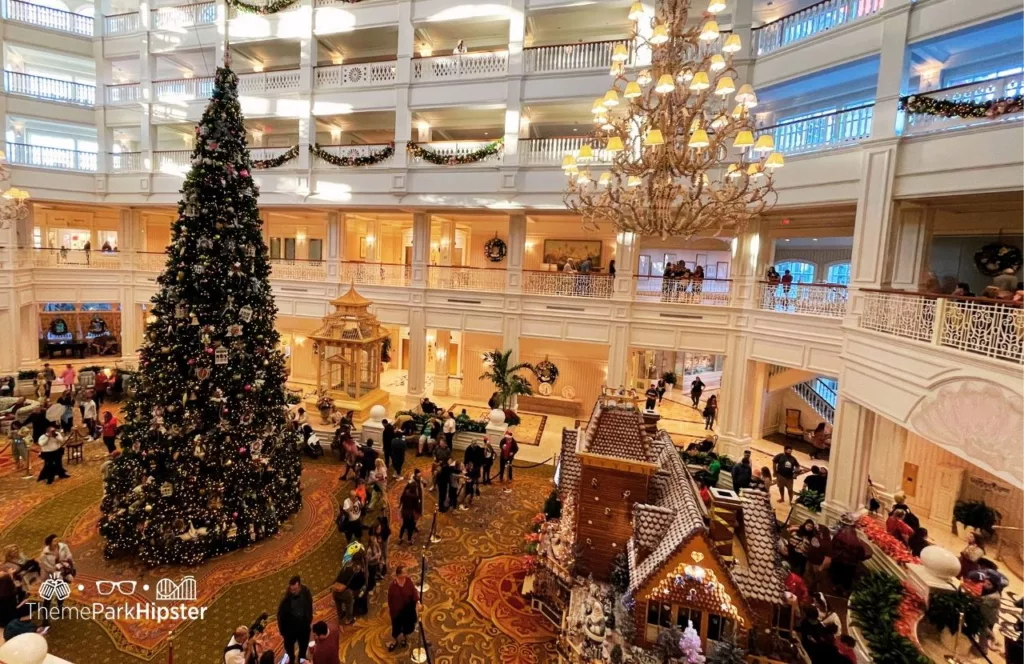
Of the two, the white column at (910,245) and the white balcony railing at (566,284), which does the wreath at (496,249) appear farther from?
the white column at (910,245)

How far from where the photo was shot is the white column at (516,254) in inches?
622

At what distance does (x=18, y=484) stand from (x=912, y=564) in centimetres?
1642

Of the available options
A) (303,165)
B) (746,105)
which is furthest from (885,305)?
(303,165)

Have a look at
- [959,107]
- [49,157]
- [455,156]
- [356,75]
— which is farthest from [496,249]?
[49,157]

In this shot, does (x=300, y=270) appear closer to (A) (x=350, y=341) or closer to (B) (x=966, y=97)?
(A) (x=350, y=341)

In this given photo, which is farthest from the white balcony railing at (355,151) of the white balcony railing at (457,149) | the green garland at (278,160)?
the white balcony railing at (457,149)

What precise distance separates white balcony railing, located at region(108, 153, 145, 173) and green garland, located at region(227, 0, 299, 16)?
6.95m

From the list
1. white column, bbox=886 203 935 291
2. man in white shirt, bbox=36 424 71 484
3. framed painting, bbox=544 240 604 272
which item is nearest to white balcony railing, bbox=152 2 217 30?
framed painting, bbox=544 240 604 272

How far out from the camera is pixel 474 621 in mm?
6816

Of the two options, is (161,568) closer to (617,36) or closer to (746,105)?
(746,105)

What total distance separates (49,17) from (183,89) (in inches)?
225

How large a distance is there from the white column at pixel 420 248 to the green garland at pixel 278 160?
4.48 meters

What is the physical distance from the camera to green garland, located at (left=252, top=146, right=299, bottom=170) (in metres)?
16.2

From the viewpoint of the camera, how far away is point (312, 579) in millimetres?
7488
